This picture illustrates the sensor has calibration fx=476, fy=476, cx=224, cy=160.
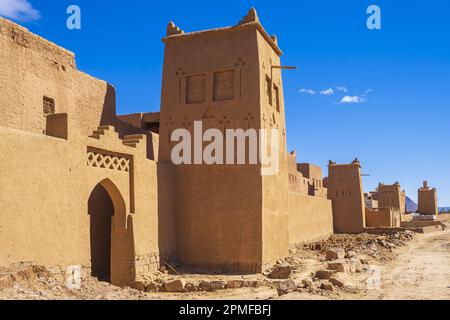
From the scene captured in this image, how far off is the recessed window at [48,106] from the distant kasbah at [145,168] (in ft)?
0.12

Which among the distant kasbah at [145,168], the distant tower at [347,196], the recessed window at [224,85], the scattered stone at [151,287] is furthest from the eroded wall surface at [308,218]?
the scattered stone at [151,287]

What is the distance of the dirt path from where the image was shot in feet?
33.3

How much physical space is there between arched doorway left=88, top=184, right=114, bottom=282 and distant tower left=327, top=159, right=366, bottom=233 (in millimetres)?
19414

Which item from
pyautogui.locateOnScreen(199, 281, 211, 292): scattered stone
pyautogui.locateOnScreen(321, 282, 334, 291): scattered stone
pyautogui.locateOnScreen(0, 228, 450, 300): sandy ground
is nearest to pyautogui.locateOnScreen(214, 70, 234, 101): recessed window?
pyautogui.locateOnScreen(0, 228, 450, 300): sandy ground

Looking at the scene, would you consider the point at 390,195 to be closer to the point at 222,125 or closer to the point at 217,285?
the point at 222,125

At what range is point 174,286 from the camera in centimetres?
1139

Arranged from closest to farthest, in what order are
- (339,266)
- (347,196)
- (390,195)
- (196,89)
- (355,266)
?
(339,266)
(355,266)
(196,89)
(347,196)
(390,195)

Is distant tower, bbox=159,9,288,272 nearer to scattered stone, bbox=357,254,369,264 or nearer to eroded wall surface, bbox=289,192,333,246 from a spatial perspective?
scattered stone, bbox=357,254,369,264

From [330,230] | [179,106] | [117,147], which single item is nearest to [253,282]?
[117,147]

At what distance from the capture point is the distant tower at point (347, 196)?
29.3 metres

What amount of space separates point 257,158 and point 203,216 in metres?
2.33

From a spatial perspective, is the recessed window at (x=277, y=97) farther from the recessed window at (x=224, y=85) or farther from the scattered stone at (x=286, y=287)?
the scattered stone at (x=286, y=287)

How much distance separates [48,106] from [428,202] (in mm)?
44162

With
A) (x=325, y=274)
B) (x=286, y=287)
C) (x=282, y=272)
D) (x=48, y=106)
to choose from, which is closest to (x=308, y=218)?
(x=282, y=272)
